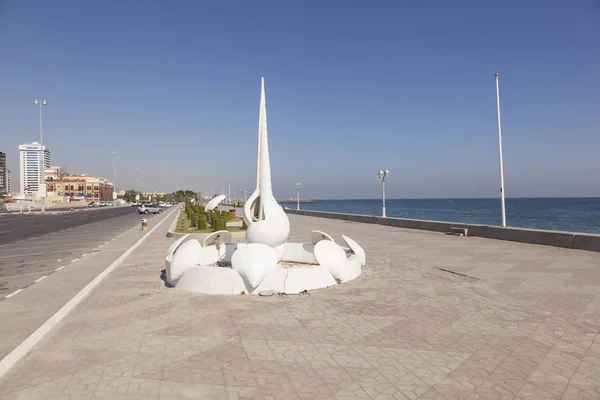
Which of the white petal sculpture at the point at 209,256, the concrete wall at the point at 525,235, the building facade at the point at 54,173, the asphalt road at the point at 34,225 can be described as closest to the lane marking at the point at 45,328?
the white petal sculpture at the point at 209,256

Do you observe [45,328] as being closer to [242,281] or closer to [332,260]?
[242,281]

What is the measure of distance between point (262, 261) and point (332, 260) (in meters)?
1.77

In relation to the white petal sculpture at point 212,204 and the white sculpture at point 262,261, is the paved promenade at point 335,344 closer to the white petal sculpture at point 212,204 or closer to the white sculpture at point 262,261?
the white sculpture at point 262,261

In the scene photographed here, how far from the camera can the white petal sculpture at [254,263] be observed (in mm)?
8062

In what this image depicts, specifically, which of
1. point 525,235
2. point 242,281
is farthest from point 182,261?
point 525,235

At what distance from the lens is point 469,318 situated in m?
6.55

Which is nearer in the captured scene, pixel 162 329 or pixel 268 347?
pixel 268 347

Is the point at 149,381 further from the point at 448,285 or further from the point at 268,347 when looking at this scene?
the point at 448,285

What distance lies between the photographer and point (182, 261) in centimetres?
899

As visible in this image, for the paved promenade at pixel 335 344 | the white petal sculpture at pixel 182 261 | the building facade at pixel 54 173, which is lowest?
the paved promenade at pixel 335 344

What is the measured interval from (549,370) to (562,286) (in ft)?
16.5

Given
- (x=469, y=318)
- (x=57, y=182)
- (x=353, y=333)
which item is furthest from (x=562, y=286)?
(x=57, y=182)

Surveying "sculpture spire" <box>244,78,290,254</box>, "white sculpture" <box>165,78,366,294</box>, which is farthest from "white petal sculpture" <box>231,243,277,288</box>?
"sculpture spire" <box>244,78,290,254</box>

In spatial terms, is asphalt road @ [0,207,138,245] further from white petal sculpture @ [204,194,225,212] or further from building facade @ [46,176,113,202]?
building facade @ [46,176,113,202]
